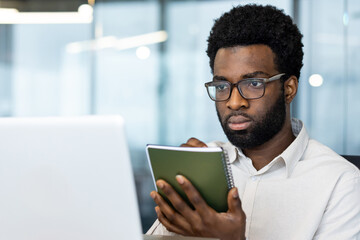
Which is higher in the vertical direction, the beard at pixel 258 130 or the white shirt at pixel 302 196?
the beard at pixel 258 130

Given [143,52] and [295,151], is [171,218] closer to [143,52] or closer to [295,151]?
[295,151]

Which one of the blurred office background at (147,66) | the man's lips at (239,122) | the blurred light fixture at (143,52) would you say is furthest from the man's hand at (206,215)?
the blurred light fixture at (143,52)

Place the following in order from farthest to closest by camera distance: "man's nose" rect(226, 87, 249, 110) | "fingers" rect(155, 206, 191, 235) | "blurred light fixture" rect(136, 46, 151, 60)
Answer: "blurred light fixture" rect(136, 46, 151, 60) → "man's nose" rect(226, 87, 249, 110) → "fingers" rect(155, 206, 191, 235)

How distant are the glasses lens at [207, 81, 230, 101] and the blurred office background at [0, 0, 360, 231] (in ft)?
9.05

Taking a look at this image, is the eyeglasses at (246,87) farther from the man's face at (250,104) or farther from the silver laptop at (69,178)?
the silver laptop at (69,178)

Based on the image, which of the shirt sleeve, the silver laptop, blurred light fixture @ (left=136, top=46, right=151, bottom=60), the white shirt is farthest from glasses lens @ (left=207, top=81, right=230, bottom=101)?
blurred light fixture @ (left=136, top=46, right=151, bottom=60)

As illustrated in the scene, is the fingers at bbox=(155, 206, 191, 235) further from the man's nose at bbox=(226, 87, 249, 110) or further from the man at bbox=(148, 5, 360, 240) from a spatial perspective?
the man's nose at bbox=(226, 87, 249, 110)

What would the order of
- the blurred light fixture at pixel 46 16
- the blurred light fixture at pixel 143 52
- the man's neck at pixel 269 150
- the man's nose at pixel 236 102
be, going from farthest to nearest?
the blurred light fixture at pixel 46 16
the blurred light fixture at pixel 143 52
the man's neck at pixel 269 150
the man's nose at pixel 236 102

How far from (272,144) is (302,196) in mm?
210

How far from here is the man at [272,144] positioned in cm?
144

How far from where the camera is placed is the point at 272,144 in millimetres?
1626

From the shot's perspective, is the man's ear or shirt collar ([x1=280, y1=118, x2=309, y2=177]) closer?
shirt collar ([x1=280, y1=118, x2=309, y2=177])

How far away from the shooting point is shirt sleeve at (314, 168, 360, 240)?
1389 millimetres

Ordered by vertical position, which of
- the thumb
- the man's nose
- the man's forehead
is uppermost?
the man's forehead
